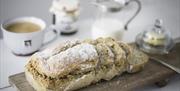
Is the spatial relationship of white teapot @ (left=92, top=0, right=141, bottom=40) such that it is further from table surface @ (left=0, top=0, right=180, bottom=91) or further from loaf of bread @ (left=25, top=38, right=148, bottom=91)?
loaf of bread @ (left=25, top=38, right=148, bottom=91)

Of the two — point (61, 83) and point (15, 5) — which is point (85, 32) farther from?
point (61, 83)

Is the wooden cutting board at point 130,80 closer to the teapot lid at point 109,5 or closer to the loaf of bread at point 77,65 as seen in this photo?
the loaf of bread at point 77,65

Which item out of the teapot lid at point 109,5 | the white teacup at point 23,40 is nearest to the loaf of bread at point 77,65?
the white teacup at point 23,40

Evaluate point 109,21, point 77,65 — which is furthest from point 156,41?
point 77,65

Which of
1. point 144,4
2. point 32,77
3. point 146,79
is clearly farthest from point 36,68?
point 144,4

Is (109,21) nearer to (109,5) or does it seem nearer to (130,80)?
(109,5)
